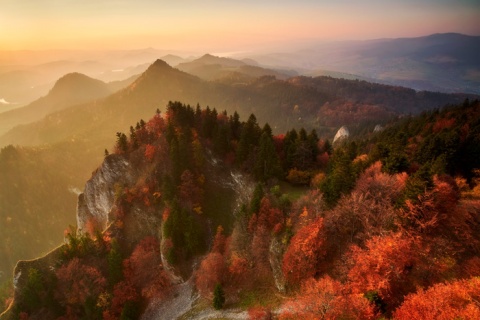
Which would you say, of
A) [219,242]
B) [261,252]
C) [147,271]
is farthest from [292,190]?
[147,271]

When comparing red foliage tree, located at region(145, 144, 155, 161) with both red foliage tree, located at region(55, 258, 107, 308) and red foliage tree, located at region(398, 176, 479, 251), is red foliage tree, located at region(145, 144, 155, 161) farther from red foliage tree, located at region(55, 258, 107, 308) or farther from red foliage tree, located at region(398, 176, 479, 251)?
red foliage tree, located at region(398, 176, 479, 251)

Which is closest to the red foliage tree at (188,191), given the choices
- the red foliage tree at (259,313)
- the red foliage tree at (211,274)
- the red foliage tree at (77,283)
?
the red foliage tree at (211,274)

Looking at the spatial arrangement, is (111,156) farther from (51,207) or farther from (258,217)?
(51,207)

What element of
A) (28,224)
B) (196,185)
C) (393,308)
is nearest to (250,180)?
(196,185)

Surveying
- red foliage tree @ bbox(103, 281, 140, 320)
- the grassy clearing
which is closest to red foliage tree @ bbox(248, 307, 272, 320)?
the grassy clearing

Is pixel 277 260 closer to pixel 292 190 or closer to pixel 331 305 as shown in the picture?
pixel 331 305

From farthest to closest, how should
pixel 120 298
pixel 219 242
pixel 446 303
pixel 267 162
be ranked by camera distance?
pixel 267 162 < pixel 219 242 < pixel 120 298 < pixel 446 303
